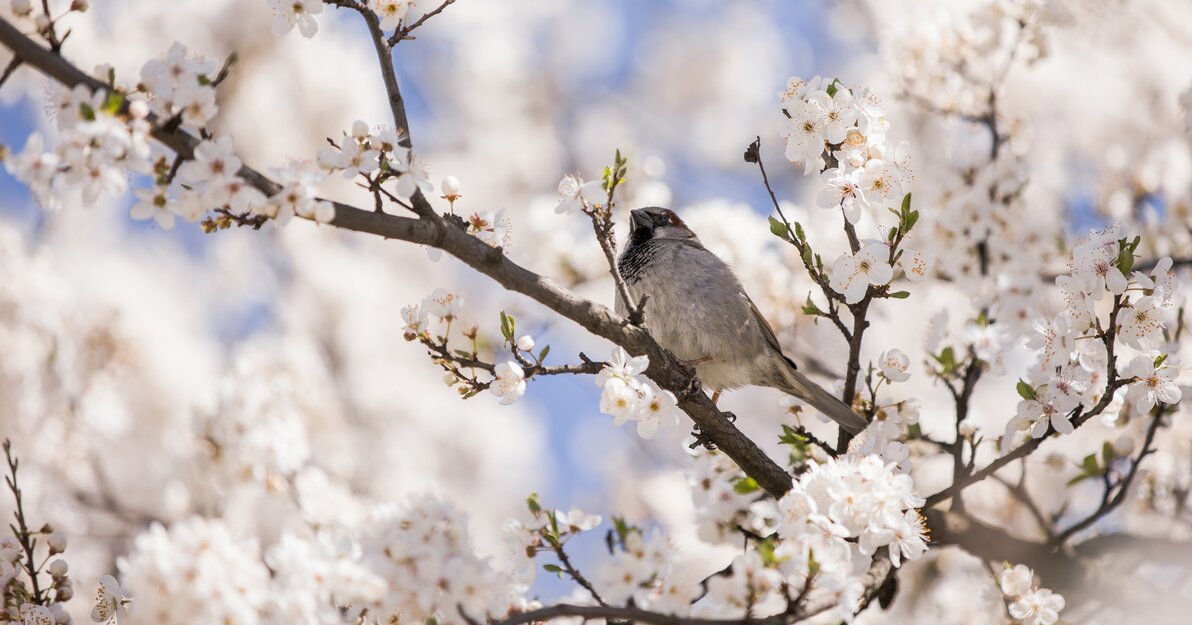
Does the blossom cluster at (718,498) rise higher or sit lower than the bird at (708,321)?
lower

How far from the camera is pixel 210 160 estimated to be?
212 centimetres

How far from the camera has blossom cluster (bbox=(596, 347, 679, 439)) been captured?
261cm

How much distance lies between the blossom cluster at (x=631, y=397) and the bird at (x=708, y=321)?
133cm

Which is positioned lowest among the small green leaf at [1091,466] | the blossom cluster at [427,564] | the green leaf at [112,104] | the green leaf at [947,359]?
the blossom cluster at [427,564]

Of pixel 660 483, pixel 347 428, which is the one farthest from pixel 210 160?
pixel 660 483

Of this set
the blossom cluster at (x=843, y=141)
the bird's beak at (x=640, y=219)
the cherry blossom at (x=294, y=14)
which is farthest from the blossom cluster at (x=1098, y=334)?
the bird's beak at (x=640, y=219)

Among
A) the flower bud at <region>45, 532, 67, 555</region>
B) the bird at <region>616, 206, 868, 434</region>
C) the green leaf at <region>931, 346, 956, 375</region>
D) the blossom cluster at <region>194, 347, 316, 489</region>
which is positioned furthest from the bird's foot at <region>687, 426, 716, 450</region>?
the blossom cluster at <region>194, 347, 316, 489</region>

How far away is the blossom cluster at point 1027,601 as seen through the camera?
279 cm

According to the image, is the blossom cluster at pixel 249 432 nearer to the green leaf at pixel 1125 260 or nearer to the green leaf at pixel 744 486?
the green leaf at pixel 744 486

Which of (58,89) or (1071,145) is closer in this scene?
(58,89)

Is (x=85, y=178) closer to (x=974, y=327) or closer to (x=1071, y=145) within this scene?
(x=974, y=327)

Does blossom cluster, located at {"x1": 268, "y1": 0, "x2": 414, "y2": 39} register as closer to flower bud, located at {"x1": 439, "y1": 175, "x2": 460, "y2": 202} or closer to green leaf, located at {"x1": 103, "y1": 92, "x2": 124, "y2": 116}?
flower bud, located at {"x1": 439, "y1": 175, "x2": 460, "y2": 202}

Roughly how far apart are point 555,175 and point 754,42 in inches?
114

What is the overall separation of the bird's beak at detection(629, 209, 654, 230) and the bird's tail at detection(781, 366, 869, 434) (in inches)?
45.4
